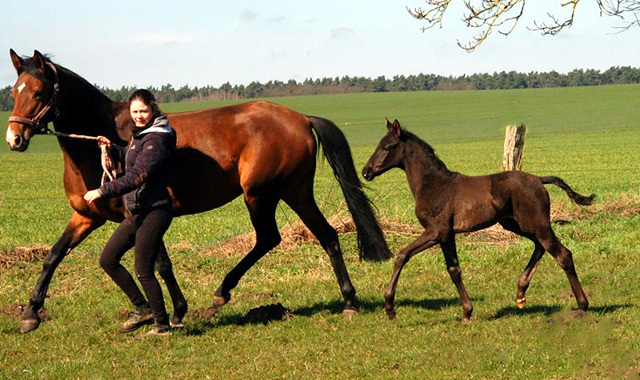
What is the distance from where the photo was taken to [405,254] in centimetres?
838

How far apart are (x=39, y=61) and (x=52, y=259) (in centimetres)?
180

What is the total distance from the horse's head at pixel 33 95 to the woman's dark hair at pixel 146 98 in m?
0.81

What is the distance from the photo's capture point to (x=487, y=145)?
54.3 meters

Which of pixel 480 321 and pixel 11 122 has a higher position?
pixel 11 122

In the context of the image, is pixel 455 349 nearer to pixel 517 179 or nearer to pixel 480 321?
pixel 480 321

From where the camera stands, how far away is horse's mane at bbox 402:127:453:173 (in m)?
8.62

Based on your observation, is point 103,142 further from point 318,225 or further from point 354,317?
point 354,317

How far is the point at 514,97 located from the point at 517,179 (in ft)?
325

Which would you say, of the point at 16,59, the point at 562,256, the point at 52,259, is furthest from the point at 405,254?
the point at 16,59

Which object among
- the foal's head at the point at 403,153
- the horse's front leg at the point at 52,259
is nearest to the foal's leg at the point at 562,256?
the foal's head at the point at 403,153

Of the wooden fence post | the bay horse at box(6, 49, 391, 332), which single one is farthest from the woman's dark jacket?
the wooden fence post

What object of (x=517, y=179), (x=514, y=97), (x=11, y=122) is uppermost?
(x=11, y=122)

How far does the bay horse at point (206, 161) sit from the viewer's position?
26.6 feet

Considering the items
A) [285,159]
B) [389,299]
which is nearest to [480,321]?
[389,299]
